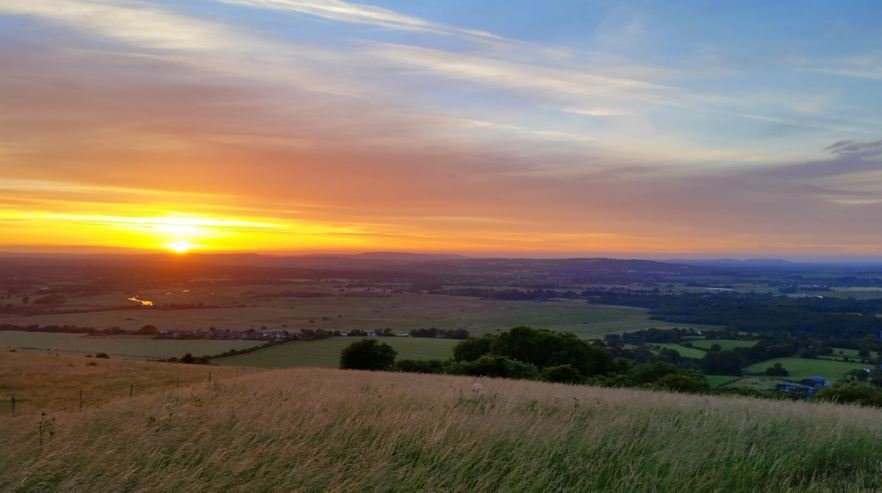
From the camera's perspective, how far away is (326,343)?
57750 millimetres

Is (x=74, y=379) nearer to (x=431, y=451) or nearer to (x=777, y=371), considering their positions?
(x=431, y=451)

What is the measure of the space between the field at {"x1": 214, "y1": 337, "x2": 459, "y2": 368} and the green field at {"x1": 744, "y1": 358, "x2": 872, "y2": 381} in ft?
74.5

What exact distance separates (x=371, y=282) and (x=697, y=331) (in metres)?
73.5

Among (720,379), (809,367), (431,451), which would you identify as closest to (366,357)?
(720,379)

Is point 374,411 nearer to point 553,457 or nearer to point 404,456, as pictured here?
point 404,456

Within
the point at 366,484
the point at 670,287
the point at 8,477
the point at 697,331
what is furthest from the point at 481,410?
the point at 670,287

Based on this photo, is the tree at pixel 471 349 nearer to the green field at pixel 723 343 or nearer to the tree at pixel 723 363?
the tree at pixel 723 363

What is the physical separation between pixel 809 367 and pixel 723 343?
46.7 feet

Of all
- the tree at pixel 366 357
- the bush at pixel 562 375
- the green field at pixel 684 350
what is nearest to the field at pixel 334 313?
the green field at pixel 684 350

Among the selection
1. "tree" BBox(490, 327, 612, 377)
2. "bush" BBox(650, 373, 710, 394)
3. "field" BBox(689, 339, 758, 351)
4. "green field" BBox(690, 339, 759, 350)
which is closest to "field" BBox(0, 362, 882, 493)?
"bush" BBox(650, 373, 710, 394)

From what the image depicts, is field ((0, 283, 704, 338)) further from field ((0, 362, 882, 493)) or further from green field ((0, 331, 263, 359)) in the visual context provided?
field ((0, 362, 882, 493))

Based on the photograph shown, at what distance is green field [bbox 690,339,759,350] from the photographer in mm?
53853

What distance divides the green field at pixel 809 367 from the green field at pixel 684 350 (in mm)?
5541

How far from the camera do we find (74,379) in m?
26.0
